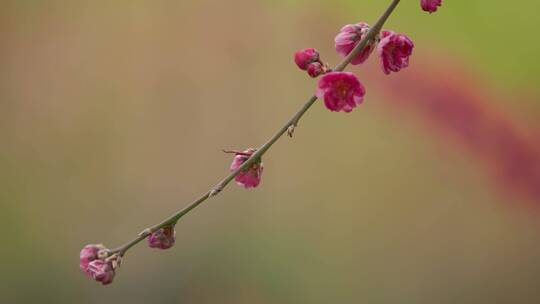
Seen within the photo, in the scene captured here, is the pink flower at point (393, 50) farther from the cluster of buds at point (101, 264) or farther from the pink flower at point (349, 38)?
the cluster of buds at point (101, 264)

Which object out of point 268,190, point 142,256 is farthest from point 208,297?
point 268,190

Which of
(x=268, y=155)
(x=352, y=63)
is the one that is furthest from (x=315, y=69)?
(x=268, y=155)

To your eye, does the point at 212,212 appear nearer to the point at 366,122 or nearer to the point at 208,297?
the point at 208,297

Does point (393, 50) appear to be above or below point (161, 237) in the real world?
above

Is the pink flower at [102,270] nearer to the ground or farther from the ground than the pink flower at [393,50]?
nearer to the ground

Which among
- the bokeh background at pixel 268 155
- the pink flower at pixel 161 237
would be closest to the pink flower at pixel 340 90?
the pink flower at pixel 161 237

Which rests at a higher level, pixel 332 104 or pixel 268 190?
pixel 332 104

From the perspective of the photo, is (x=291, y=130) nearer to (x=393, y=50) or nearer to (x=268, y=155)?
(x=393, y=50)
